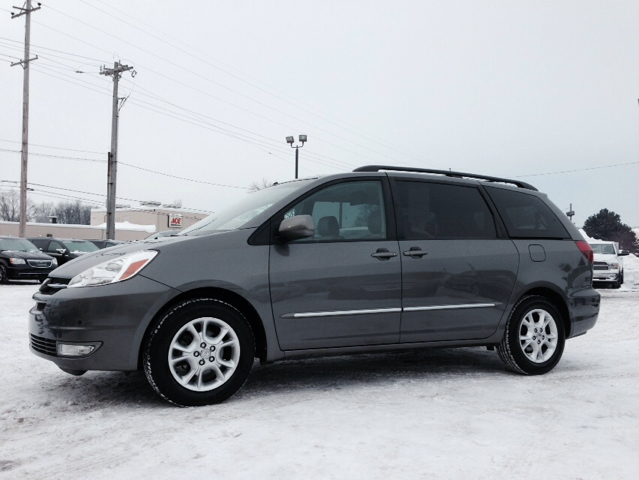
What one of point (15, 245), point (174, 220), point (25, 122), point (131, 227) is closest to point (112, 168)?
point (25, 122)

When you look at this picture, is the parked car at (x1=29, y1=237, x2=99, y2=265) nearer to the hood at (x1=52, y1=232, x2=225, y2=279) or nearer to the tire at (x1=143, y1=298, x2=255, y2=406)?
the hood at (x1=52, y1=232, x2=225, y2=279)

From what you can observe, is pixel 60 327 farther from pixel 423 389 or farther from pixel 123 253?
pixel 423 389

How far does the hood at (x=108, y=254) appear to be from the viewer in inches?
176

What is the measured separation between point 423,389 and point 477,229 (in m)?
1.51

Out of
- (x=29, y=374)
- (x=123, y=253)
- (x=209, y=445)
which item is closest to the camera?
(x=209, y=445)

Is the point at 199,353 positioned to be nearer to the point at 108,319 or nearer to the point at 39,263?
the point at 108,319

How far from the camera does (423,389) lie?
4.88m

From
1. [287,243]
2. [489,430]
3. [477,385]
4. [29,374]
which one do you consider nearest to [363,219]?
[287,243]

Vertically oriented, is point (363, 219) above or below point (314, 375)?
above

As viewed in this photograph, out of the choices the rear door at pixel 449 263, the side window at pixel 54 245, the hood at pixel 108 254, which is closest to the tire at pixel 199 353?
the hood at pixel 108 254

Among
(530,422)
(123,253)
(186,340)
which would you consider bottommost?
(530,422)

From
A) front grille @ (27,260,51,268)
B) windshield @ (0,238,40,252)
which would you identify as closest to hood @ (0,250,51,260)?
front grille @ (27,260,51,268)

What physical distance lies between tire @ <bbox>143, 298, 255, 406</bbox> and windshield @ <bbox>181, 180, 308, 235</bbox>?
733mm

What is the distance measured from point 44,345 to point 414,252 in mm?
2764
